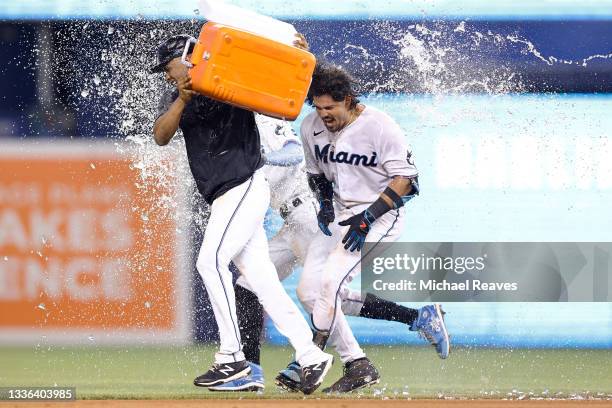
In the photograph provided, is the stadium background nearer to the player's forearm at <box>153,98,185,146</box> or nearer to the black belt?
the black belt

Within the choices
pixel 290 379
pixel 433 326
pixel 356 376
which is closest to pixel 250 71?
pixel 290 379

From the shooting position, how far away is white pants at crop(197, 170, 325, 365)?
5918 mm

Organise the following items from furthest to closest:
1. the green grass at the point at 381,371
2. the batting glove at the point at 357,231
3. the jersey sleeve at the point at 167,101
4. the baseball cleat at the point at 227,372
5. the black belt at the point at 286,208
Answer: the black belt at the point at 286,208 → the green grass at the point at 381,371 → the batting glove at the point at 357,231 → the baseball cleat at the point at 227,372 → the jersey sleeve at the point at 167,101

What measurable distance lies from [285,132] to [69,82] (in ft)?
5.16

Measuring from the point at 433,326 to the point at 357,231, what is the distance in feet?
2.81

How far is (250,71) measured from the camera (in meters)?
5.65

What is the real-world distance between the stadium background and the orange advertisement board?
2 cm

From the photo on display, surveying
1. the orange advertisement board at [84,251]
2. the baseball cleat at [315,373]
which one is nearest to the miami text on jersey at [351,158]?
the baseball cleat at [315,373]

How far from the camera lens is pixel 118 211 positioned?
7387mm

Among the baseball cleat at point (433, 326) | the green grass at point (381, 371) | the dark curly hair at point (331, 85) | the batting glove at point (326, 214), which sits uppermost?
the dark curly hair at point (331, 85)

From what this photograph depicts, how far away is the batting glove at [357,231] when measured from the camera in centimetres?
620

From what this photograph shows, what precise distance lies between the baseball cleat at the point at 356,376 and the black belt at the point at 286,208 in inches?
34.6

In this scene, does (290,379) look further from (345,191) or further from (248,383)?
(345,191)

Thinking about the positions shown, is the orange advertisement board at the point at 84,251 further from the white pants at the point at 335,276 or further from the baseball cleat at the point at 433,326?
the baseball cleat at the point at 433,326
